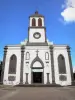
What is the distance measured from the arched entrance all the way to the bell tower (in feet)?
17.6

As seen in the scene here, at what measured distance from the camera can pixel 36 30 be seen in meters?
36.1

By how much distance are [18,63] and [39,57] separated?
5.56 m

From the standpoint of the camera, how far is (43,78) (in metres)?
29.8

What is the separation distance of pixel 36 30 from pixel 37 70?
12.1m

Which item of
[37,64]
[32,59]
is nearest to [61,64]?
[37,64]

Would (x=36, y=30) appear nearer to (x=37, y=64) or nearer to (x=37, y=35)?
(x=37, y=35)

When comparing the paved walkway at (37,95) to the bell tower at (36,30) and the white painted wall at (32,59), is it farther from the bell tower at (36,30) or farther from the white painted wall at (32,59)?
the bell tower at (36,30)

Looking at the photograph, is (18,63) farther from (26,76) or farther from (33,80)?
(33,80)

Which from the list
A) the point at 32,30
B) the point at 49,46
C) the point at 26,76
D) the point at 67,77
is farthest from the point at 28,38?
the point at 67,77

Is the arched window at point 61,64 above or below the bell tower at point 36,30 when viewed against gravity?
below

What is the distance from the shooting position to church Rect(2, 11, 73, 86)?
2967 cm

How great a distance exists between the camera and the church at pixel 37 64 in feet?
97.3

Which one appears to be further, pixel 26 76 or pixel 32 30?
pixel 32 30

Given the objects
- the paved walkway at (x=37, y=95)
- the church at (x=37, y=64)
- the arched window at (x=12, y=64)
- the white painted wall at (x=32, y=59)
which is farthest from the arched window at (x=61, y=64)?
the paved walkway at (x=37, y=95)
